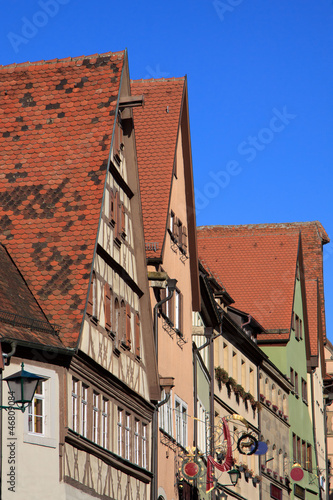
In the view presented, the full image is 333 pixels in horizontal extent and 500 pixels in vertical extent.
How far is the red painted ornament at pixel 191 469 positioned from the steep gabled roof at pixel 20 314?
7612mm

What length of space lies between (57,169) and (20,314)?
15.0 feet

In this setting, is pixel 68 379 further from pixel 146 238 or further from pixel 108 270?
pixel 146 238

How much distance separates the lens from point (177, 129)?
93.9 ft

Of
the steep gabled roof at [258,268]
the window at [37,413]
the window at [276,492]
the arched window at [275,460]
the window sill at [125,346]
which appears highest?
the steep gabled roof at [258,268]

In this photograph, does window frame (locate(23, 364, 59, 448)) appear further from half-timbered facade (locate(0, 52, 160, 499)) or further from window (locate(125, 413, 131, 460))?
window (locate(125, 413, 131, 460))

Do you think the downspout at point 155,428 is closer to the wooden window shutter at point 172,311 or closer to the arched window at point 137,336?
the arched window at point 137,336

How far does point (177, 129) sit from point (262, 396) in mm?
16057

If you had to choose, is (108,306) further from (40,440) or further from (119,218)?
(40,440)

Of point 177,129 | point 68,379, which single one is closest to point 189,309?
point 177,129

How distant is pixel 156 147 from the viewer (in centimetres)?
2828

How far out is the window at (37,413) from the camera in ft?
58.1

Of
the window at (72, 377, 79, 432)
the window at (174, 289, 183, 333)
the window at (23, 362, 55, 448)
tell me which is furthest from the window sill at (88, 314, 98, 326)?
the window at (174, 289, 183, 333)

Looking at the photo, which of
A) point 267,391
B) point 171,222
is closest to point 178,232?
point 171,222

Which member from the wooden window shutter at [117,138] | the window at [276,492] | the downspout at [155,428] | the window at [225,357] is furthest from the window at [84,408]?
the window at [276,492]
